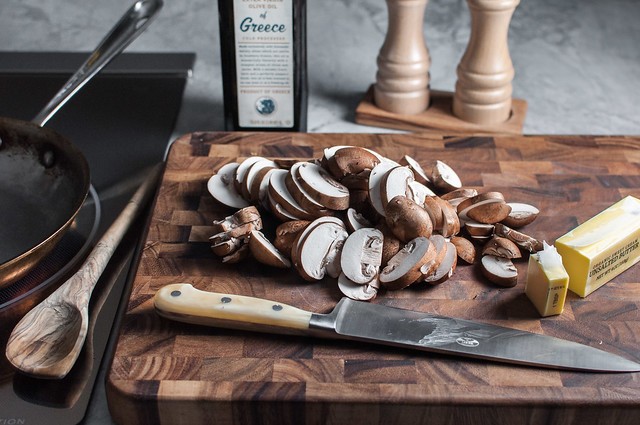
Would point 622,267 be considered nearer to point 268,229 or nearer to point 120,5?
point 268,229

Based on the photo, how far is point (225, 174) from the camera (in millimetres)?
1317

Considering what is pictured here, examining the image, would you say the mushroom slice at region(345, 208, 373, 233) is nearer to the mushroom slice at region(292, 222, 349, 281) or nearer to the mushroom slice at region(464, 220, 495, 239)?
the mushroom slice at region(292, 222, 349, 281)

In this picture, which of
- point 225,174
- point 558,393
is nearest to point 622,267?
point 558,393

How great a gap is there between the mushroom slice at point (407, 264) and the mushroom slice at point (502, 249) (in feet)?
0.36

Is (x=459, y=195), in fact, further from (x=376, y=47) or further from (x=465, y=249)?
(x=376, y=47)

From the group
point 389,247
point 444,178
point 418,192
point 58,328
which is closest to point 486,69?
point 444,178

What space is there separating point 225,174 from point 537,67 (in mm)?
914

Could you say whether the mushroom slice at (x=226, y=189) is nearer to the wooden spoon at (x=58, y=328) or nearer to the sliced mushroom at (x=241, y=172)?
the sliced mushroom at (x=241, y=172)

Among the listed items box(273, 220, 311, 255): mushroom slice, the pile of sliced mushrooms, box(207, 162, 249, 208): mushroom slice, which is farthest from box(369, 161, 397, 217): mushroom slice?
box(207, 162, 249, 208): mushroom slice

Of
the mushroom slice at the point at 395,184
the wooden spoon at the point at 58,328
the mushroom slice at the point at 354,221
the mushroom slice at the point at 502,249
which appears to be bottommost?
A: the wooden spoon at the point at 58,328

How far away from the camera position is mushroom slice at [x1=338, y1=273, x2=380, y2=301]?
3.57 ft

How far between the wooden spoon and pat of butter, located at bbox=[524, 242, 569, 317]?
60 centimetres

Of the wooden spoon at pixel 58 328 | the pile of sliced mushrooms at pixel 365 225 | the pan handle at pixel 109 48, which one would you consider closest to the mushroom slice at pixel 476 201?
the pile of sliced mushrooms at pixel 365 225

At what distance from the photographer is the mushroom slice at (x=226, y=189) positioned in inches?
49.9
